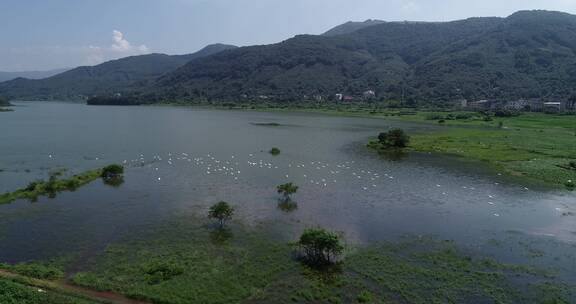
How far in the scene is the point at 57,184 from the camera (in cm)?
4269

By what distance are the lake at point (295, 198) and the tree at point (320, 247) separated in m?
3.93

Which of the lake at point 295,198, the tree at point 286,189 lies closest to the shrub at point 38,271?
the lake at point 295,198

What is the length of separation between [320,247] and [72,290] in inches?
522

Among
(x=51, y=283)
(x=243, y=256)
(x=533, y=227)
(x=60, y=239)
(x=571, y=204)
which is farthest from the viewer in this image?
(x=571, y=204)

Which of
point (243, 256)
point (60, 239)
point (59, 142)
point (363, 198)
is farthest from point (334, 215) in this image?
point (59, 142)

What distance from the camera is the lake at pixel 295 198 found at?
30688 millimetres

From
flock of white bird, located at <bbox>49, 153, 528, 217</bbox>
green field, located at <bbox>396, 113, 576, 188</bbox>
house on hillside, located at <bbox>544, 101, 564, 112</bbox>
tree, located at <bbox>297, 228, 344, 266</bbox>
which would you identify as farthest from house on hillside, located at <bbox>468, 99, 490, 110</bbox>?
tree, located at <bbox>297, 228, 344, 266</bbox>

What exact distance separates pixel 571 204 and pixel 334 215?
2259cm

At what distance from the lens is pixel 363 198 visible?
42.2 meters

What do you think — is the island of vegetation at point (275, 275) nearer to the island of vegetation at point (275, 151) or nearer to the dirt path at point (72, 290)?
the dirt path at point (72, 290)

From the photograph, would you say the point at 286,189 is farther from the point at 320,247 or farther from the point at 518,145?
the point at 518,145

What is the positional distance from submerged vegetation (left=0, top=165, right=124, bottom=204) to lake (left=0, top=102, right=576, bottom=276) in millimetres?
1677

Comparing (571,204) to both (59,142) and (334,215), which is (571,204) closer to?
(334,215)

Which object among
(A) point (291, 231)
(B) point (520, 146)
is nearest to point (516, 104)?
(B) point (520, 146)
